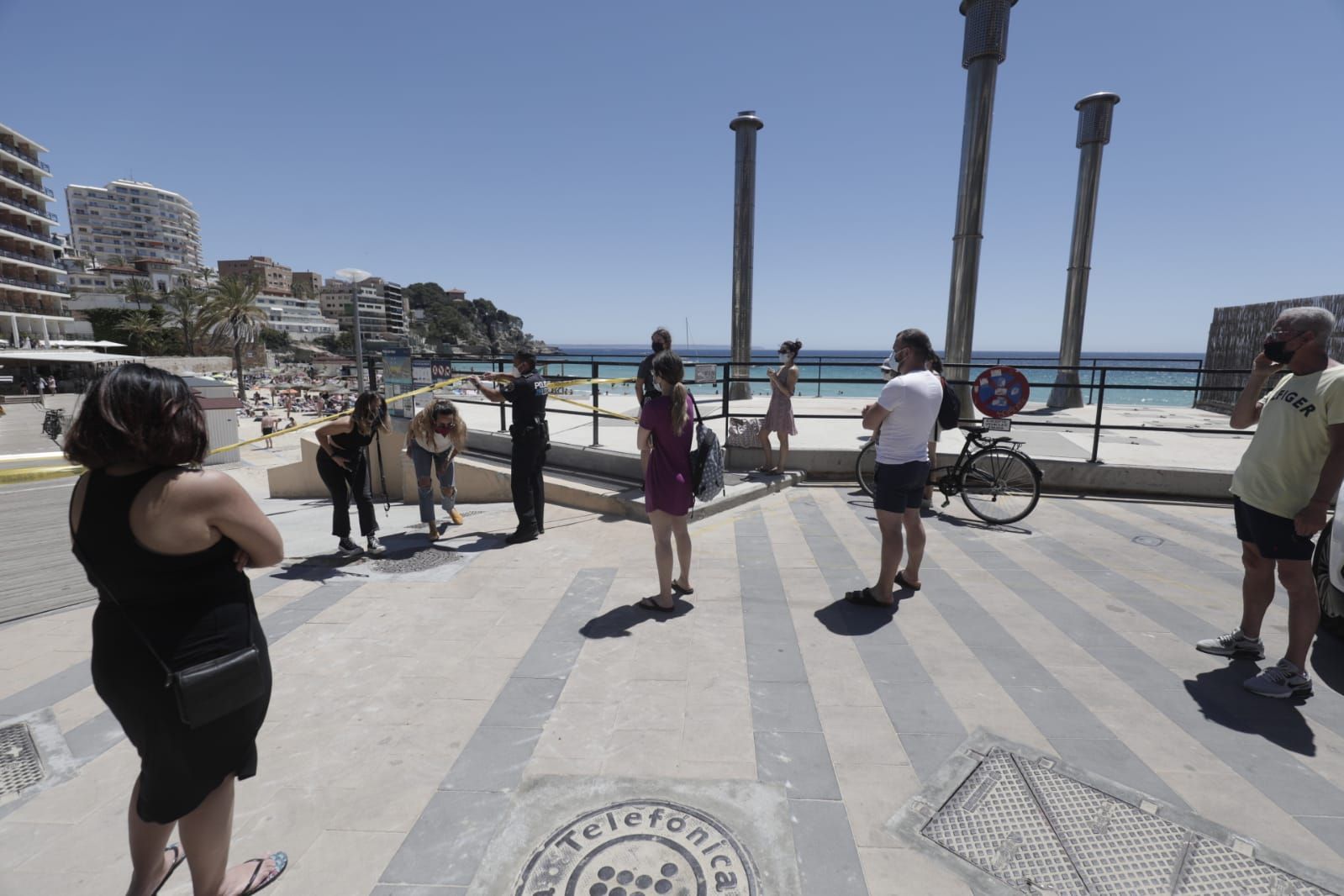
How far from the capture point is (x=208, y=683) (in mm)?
1682

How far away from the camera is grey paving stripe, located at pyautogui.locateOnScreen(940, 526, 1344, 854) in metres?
2.51

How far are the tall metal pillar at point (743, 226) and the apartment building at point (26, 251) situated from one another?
222 feet

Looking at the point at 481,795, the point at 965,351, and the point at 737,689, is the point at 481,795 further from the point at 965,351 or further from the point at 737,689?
the point at 965,351

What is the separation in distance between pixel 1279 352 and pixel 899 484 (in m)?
2.05

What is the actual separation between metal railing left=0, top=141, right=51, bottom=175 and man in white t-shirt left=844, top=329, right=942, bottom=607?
8797 cm

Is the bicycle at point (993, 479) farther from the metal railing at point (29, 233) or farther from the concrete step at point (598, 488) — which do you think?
Answer: the metal railing at point (29, 233)

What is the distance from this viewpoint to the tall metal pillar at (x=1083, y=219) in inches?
543

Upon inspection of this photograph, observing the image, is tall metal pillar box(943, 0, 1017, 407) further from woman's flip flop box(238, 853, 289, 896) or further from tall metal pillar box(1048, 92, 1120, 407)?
woman's flip flop box(238, 853, 289, 896)

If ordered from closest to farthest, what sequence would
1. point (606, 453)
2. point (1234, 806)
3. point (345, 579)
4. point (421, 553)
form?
point (1234, 806) < point (345, 579) < point (421, 553) < point (606, 453)

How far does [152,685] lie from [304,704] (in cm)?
180

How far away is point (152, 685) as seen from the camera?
1.68 m


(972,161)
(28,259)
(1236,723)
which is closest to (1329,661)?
(1236,723)

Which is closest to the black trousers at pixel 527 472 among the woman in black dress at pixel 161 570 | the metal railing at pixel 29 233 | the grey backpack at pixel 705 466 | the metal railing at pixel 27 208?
the grey backpack at pixel 705 466

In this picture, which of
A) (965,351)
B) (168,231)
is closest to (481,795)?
(965,351)
